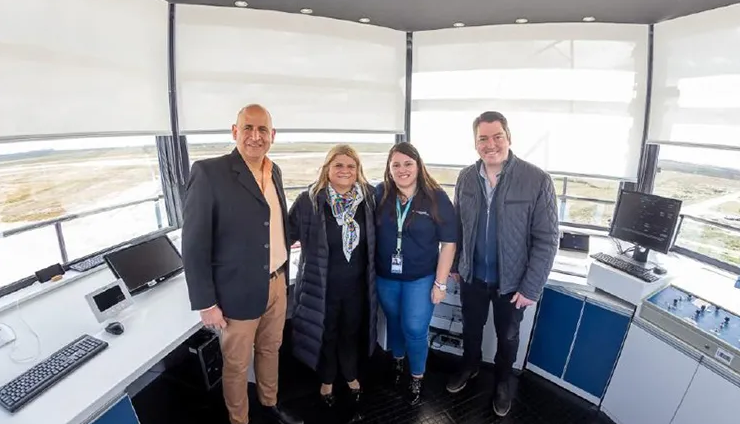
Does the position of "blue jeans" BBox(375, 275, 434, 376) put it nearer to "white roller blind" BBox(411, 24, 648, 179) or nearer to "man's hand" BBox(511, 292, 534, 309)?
"man's hand" BBox(511, 292, 534, 309)

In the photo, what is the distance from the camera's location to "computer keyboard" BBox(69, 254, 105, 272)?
213 centimetres

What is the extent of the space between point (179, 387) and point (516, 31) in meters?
3.71

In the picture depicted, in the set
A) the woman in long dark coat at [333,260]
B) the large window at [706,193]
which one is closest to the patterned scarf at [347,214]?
the woman in long dark coat at [333,260]

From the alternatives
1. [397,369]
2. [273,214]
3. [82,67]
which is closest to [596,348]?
[397,369]

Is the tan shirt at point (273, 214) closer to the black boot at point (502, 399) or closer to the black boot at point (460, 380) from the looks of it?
the black boot at point (460, 380)

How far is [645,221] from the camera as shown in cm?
227

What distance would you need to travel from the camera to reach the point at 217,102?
268 cm

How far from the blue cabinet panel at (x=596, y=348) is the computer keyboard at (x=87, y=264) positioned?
9.99 feet

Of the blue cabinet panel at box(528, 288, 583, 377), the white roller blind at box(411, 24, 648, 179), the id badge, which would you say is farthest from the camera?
the white roller blind at box(411, 24, 648, 179)

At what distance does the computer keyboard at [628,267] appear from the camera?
2032 mm

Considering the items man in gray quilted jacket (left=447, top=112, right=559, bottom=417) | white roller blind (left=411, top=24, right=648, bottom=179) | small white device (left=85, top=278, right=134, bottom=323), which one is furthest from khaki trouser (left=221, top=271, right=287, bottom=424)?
white roller blind (left=411, top=24, right=648, bottom=179)

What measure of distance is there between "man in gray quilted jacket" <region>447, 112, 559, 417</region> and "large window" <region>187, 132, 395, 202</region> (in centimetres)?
119

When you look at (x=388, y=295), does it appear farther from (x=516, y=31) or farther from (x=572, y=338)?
(x=516, y=31)

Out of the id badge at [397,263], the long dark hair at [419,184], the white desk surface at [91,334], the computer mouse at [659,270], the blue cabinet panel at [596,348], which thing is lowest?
the blue cabinet panel at [596,348]
